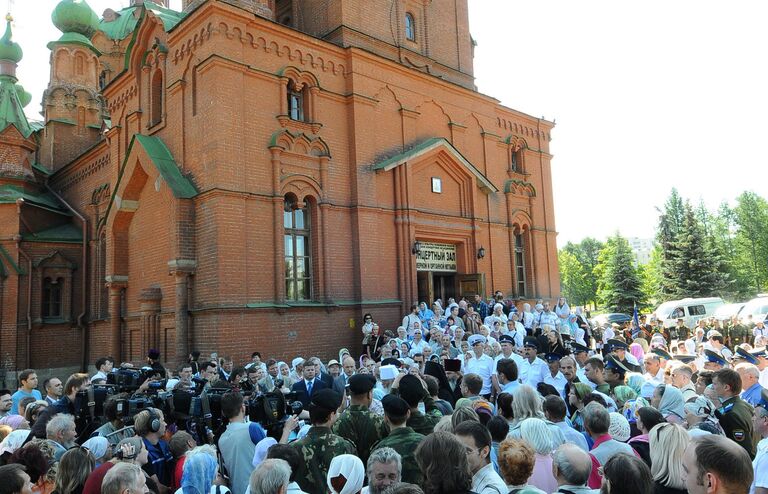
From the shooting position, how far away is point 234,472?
5.19m

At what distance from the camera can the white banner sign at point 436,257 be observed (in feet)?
63.9

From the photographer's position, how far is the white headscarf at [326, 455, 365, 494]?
13.0ft

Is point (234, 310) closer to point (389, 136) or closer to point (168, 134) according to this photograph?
point (168, 134)

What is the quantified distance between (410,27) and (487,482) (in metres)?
20.5

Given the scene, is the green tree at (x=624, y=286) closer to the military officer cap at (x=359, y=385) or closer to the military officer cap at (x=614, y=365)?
the military officer cap at (x=614, y=365)

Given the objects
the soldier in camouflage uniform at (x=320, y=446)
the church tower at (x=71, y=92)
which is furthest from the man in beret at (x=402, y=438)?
the church tower at (x=71, y=92)

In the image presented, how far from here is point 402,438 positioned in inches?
172

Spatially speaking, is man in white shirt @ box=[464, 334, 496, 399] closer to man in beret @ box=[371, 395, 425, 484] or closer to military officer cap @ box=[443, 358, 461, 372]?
military officer cap @ box=[443, 358, 461, 372]

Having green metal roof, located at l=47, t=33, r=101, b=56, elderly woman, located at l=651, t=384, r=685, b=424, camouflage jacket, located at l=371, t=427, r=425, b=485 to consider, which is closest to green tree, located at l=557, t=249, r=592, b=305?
green metal roof, located at l=47, t=33, r=101, b=56

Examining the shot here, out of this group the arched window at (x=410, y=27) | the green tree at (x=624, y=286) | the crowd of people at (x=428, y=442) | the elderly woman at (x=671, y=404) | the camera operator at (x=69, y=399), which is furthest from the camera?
the green tree at (x=624, y=286)

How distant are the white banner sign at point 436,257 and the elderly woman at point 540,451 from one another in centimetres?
1479

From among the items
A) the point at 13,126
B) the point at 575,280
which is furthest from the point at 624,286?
the point at 13,126

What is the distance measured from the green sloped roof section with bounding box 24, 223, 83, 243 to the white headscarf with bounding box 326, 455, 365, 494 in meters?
22.0

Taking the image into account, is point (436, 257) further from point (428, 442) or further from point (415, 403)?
point (428, 442)
